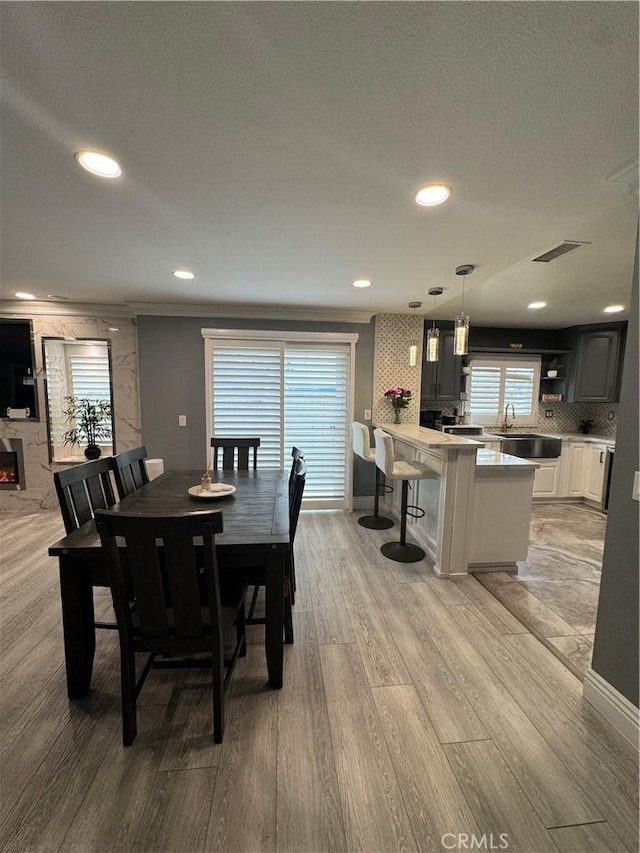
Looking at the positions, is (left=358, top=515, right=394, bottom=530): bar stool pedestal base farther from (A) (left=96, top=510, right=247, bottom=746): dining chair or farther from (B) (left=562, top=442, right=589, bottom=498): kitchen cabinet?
(B) (left=562, top=442, right=589, bottom=498): kitchen cabinet

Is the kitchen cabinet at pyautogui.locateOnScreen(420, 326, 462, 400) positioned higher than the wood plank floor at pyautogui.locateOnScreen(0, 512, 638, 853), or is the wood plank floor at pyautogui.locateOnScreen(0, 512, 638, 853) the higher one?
the kitchen cabinet at pyautogui.locateOnScreen(420, 326, 462, 400)

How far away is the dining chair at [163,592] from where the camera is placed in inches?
50.8

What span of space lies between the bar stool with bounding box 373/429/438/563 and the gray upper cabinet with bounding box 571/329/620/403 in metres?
3.38

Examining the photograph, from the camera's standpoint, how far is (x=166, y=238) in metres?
2.23

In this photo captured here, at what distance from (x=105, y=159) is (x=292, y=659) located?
2569mm

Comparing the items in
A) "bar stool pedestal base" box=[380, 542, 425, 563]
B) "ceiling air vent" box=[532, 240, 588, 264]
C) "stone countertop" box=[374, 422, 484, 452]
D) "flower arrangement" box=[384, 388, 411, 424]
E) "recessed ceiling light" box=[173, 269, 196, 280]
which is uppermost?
"ceiling air vent" box=[532, 240, 588, 264]

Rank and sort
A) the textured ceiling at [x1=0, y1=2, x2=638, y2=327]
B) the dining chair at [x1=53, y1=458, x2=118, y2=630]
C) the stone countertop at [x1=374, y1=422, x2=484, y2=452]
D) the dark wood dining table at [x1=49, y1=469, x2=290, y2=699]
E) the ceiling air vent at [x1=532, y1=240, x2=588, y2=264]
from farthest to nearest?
the stone countertop at [x1=374, y1=422, x2=484, y2=452], the ceiling air vent at [x1=532, y1=240, x2=588, y2=264], the dining chair at [x1=53, y1=458, x2=118, y2=630], the dark wood dining table at [x1=49, y1=469, x2=290, y2=699], the textured ceiling at [x1=0, y1=2, x2=638, y2=327]

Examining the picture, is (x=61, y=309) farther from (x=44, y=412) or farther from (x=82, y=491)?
(x=82, y=491)

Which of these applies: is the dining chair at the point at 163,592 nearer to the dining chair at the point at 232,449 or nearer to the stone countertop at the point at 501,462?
the dining chair at the point at 232,449

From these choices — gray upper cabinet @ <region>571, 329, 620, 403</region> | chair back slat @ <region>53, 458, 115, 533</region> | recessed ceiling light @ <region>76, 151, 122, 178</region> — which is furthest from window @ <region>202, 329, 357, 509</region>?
gray upper cabinet @ <region>571, 329, 620, 403</region>

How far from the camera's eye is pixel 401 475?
115 inches

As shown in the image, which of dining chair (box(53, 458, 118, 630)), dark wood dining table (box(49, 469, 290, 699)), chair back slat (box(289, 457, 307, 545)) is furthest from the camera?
chair back slat (box(289, 457, 307, 545))

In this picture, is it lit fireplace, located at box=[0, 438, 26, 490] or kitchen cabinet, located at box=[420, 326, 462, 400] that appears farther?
kitchen cabinet, located at box=[420, 326, 462, 400]

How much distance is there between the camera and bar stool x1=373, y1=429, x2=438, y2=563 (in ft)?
9.55
